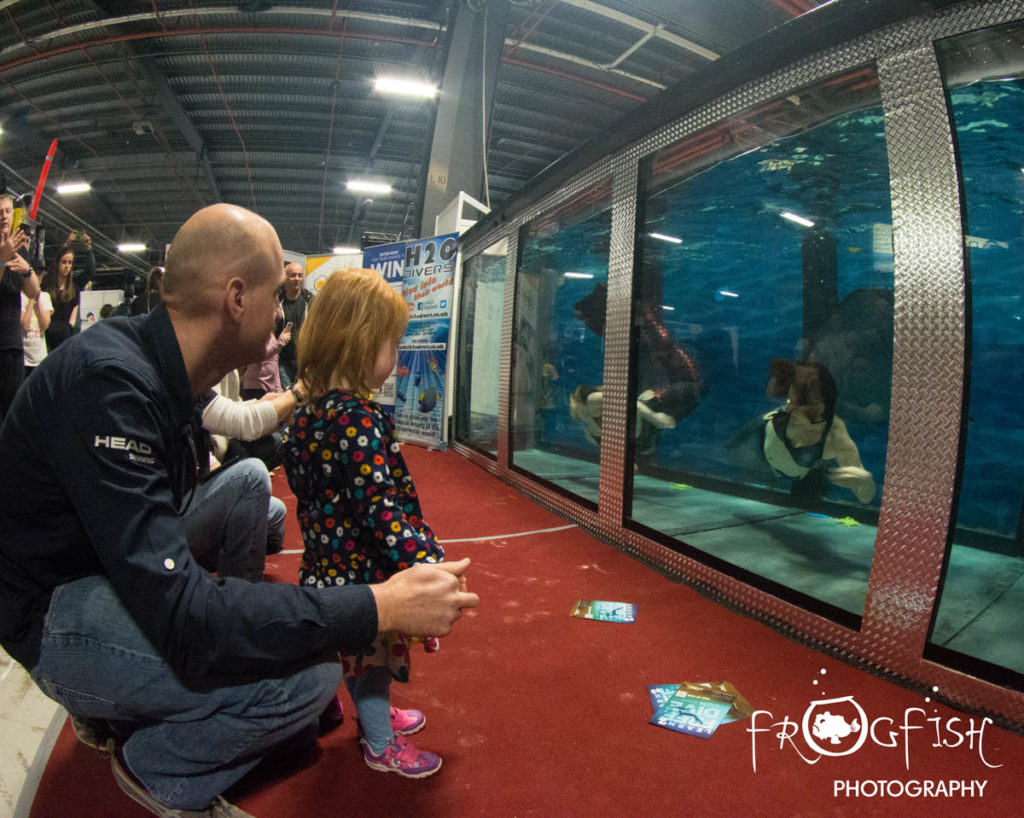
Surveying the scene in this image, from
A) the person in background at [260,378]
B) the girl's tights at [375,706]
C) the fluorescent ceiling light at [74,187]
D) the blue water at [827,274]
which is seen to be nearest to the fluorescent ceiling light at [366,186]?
the fluorescent ceiling light at [74,187]

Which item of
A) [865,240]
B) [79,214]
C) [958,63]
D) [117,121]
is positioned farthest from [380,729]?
[79,214]

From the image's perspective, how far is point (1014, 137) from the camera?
18.6 ft

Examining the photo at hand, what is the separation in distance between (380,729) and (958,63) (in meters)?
2.75

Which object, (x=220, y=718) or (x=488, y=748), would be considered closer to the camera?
(x=220, y=718)

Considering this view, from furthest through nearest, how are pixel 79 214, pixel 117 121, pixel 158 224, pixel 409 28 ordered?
pixel 158 224, pixel 79 214, pixel 117 121, pixel 409 28

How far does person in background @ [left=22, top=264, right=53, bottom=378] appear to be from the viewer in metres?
4.19

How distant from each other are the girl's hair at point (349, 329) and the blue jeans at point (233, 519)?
0.61 m

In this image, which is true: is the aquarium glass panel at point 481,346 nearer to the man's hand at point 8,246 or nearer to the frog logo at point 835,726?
the man's hand at point 8,246

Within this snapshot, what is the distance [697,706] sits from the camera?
5.79 feet

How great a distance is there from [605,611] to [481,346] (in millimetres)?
4753

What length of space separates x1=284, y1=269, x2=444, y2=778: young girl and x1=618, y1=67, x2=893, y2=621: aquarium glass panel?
171 centimetres

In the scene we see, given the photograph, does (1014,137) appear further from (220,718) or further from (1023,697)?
(220,718)

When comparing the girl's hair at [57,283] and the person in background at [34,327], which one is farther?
the girl's hair at [57,283]

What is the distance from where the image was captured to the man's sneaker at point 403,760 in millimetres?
1422
